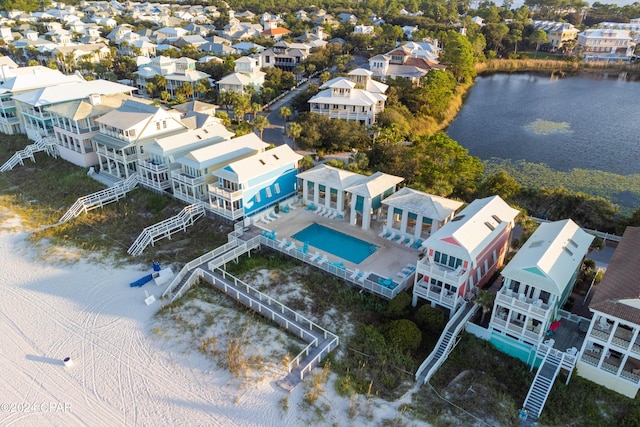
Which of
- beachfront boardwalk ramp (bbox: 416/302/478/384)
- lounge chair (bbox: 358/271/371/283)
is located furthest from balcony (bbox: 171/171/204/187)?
beachfront boardwalk ramp (bbox: 416/302/478/384)

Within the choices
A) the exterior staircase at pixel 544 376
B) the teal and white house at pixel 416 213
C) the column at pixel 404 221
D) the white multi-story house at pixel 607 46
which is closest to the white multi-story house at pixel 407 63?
the teal and white house at pixel 416 213

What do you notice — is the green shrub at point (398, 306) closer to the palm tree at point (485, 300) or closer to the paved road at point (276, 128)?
the palm tree at point (485, 300)

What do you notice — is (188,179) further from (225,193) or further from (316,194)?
(316,194)

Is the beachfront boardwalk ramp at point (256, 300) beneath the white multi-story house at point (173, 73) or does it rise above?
beneath

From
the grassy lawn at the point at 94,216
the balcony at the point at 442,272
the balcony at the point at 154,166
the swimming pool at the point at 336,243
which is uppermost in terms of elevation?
the balcony at the point at 442,272

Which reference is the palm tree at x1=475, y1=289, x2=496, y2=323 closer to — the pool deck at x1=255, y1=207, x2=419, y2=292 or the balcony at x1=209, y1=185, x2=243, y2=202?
the pool deck at x1=255, y1=207, x2=419, y2=292

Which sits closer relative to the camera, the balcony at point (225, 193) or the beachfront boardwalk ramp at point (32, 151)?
the balcony at point (225, 193)

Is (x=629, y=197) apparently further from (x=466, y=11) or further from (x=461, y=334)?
(x=466, y=11)
